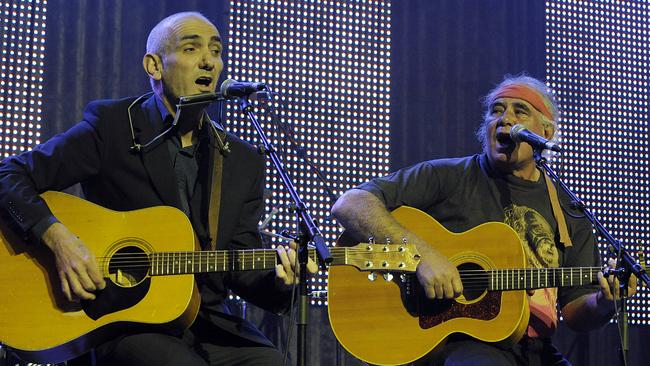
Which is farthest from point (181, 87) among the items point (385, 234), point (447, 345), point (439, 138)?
point (439, 138)

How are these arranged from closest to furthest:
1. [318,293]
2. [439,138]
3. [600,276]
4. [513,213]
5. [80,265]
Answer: [80,265] → [600,276] → [513,213] → [318,293] → [439,138]

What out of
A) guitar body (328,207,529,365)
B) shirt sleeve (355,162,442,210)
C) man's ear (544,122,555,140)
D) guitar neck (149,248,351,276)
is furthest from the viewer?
man's ear (544,122,555,140)

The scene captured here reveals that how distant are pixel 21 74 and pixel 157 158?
251cm

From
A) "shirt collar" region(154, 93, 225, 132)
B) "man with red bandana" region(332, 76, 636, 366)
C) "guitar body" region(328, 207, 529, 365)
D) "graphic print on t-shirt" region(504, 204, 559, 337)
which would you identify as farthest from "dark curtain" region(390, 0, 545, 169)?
"shirt collar" region(154, 93, 225, 132)

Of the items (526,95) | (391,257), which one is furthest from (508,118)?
(391,257)

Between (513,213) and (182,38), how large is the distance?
1929 millimetres

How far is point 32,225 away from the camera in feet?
10.3

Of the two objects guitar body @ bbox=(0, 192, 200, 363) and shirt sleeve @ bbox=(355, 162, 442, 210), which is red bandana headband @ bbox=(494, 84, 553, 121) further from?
guitar body @ bbox=(0, 192, 200, 363)

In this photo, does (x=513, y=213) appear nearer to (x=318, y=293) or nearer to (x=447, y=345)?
(x=447, y=345)

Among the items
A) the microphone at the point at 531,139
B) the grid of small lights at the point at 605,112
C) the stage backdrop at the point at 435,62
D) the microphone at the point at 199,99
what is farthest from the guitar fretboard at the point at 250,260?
the grid of small lights at the point at 605,112

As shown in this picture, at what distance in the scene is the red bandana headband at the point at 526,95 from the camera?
4.25 metres

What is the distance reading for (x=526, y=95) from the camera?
426 cm

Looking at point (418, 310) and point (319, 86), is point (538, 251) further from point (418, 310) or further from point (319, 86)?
point (319, 86)

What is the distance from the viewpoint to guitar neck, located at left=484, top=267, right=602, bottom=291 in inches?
142
